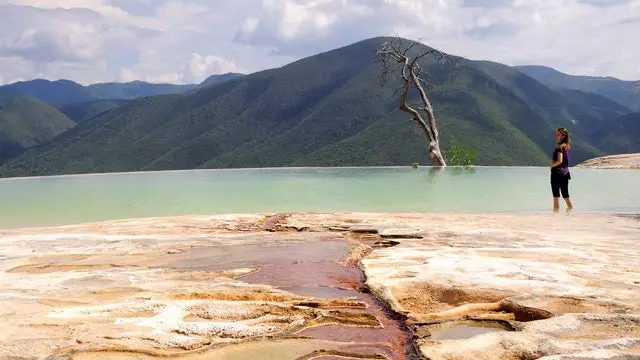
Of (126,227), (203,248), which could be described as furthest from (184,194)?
(203,248)

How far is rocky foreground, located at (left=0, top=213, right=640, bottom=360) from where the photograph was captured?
3.49m

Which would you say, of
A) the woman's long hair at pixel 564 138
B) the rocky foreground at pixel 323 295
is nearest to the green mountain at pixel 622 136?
the woman's long hair at pixel 564 138

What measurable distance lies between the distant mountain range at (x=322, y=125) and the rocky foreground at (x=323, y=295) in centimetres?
5267

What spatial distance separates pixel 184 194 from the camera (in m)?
15.9

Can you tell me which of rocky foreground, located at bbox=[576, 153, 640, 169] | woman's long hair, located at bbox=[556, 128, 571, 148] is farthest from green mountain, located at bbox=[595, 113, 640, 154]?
woman's long hair, located at bbox=[556, 128, 571, 148]

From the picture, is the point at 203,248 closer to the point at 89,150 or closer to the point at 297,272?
the point at 297,272

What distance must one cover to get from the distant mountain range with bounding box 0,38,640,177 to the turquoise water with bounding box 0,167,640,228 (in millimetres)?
41514

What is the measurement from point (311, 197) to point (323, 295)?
9771 mm

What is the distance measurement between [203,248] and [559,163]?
852 centimetres

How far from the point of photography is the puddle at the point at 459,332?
12.3 feet

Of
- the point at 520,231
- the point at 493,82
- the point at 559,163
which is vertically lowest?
the point at 520,231

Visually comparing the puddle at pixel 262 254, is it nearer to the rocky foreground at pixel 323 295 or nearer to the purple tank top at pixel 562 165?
the rocky foreground at pixel 323 295

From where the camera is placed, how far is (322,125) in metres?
110

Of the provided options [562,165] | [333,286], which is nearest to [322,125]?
[562,165]
